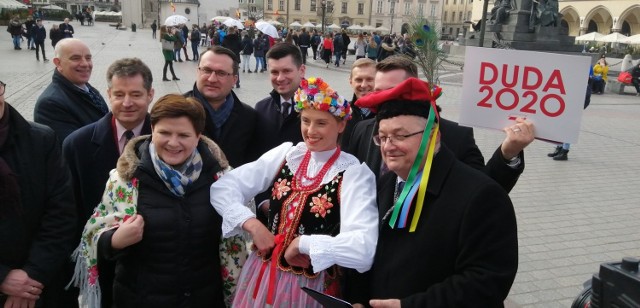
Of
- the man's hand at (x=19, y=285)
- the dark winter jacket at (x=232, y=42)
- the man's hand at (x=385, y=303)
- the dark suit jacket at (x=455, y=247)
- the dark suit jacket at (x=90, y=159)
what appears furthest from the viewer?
the dark winter jacket at (x=232, y=42)

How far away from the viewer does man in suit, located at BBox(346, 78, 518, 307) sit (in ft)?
6.24

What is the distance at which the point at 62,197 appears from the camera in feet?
8.63

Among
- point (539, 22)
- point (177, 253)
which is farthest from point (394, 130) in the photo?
point (539, 22)

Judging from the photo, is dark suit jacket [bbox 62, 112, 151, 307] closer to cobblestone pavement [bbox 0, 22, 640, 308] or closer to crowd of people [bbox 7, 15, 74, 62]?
cobblestone pavement [bbox 0, 22, 640, 308]

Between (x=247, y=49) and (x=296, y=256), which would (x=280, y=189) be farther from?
(x=247, y=49)

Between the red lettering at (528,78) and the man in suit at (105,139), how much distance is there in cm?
223

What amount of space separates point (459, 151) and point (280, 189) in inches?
43.9

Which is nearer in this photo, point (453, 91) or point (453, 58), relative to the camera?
point (453, 91)

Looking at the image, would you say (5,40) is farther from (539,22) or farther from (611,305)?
(611,305)

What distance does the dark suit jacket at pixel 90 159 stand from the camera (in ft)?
9.96

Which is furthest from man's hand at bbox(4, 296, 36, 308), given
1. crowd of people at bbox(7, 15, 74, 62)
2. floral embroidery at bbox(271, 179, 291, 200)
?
crowd of people at bbox(7, 15, 74, 62)

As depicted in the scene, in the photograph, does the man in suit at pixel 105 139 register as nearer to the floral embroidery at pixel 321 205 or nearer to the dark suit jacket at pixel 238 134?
the dark suit jacket at pixel 238 134

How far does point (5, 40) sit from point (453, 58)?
27.1 m

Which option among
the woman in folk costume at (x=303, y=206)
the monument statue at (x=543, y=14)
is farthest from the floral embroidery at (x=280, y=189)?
the monument statue at (x=543, y=14)
